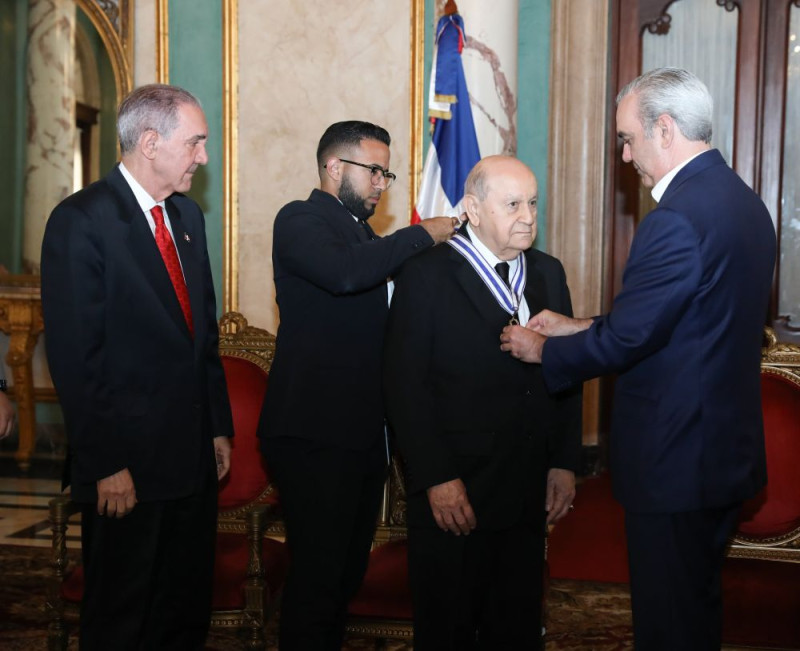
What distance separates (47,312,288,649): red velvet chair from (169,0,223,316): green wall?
290 cm

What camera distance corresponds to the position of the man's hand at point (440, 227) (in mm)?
2679

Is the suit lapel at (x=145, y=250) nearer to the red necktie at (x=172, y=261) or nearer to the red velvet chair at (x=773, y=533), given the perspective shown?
the red necktie at (x=172, y=261)

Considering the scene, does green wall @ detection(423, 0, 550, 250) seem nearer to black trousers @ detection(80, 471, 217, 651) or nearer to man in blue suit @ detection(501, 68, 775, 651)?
man in blue suit @ detection(501, 68, 775, 651)

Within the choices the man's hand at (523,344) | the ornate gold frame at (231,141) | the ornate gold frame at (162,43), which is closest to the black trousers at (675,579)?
the man's hand at (523,344)

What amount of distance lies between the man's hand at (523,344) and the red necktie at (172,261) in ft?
2.76

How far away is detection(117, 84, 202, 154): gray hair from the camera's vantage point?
7.73 feet

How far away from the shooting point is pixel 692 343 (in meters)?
2.12

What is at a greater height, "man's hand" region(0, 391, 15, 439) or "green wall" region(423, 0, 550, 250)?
"green wall" region(423, 0, 550, 250)

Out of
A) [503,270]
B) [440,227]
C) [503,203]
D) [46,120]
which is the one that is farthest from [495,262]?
[46,120]

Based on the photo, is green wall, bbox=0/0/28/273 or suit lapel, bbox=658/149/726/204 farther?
green wall, bbox=0/0/28/273

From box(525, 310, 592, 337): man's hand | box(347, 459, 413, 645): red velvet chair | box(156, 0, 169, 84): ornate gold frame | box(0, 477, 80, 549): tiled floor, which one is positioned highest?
box(156, 0, 169, 84): ornate gold frame

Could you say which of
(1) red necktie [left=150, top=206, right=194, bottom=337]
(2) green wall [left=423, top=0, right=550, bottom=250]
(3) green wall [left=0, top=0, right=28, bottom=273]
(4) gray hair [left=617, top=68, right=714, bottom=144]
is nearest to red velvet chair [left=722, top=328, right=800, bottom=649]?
(4) gray hair [left=617, top=68, right=714, bottom=144]

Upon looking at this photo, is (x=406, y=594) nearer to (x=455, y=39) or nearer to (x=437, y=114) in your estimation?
(x=437, y=114)

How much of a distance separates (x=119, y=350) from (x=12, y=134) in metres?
5.20
